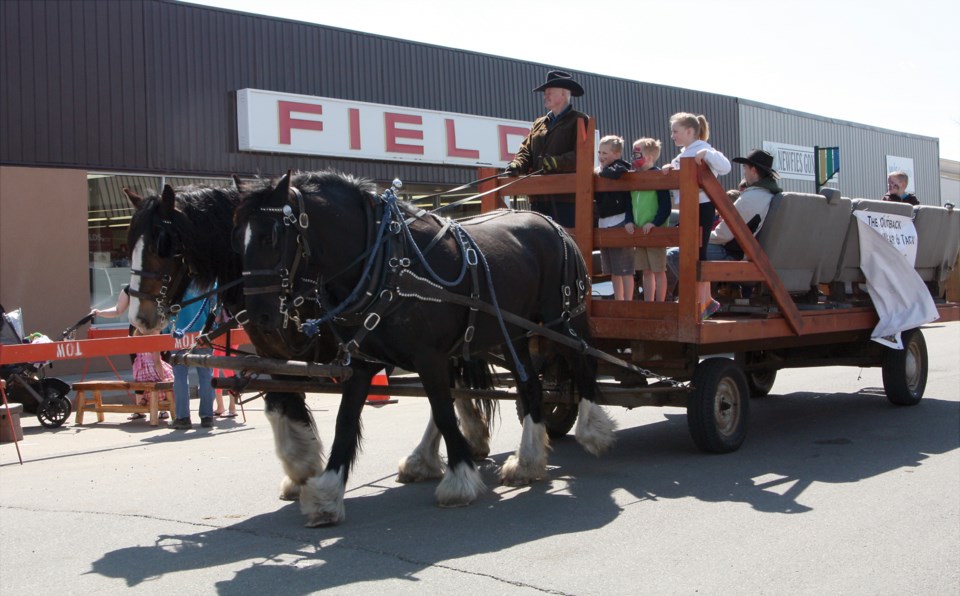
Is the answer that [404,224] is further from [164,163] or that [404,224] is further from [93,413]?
[164,163]

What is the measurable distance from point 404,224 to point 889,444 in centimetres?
475

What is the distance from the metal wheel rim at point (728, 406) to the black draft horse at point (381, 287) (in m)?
1.67

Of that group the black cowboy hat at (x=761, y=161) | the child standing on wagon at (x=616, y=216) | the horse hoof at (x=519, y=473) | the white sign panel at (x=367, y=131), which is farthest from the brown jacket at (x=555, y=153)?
the white sign panel at (x=367, y=131)

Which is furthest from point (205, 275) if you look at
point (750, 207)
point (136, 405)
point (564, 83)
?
point (136, 405)

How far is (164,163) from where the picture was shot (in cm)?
1678

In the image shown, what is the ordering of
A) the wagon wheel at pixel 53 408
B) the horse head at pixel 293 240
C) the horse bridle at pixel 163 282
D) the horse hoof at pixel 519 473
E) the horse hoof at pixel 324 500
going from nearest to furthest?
1. the horse head at pixel 293 240
2. the horse hoof at pixel 324 500
3. the horse bridle at pixel 163 282
4. the horse hoof at pixel 519 473
5. the wagon wheel at pixel 53 408

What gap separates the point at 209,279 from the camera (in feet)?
21.4

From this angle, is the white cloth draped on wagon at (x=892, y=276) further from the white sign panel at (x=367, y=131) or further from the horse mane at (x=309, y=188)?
the white sign panel at (x=367, y=131)

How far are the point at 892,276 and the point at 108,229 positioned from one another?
1236 centimetres

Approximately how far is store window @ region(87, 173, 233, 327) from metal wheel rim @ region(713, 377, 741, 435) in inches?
416

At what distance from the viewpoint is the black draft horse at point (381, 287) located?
5.68 metres

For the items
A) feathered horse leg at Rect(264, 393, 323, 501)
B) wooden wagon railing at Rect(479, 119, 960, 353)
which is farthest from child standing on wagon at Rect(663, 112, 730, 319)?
feathered horse leg at Rect(264, 393, 323, 501)

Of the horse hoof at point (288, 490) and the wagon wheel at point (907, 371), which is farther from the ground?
the wagon wheel at point (907, 371)

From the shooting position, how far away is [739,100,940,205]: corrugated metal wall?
100.0 ft
